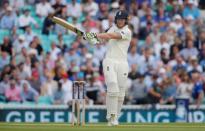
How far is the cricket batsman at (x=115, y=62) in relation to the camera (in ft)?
56.3

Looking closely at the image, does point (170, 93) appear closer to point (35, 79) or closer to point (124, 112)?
point (124, 112)

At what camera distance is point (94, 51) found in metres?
26.1

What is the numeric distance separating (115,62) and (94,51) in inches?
343

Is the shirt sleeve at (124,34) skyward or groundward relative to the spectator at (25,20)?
groundward

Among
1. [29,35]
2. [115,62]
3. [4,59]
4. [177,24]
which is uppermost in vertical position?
[177,24]

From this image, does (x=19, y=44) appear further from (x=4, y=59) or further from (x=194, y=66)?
(x=194, y=66)

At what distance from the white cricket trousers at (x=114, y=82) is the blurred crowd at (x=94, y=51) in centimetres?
655

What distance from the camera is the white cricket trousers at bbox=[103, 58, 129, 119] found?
17188 mm

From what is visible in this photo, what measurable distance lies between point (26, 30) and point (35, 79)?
7.28 ft

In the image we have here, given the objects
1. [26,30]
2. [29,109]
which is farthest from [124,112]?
[26,30]

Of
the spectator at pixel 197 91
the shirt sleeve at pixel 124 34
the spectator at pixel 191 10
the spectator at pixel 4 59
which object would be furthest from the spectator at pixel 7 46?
the shirt sleeve at pixel 124 34

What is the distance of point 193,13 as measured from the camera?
2844 cm

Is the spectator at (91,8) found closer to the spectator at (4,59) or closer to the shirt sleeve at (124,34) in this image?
the spectator at (4,59)

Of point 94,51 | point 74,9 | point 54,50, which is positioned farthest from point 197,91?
point 74,9
